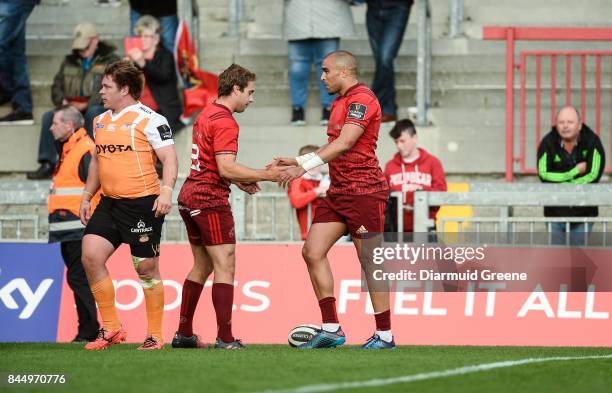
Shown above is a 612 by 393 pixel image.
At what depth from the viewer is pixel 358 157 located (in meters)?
9.77

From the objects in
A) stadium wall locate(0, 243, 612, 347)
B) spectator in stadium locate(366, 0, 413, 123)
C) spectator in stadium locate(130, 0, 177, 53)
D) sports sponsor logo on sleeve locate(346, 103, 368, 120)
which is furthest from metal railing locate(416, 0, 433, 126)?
sports sponsor logo on sleeve locate(346, 103, 368, 120)

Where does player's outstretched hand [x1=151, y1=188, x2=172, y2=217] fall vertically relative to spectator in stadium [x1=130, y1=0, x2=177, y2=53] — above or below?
below

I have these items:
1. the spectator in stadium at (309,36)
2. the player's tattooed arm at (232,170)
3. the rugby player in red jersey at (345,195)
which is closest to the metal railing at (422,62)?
the spectator in stadium at (309,36)

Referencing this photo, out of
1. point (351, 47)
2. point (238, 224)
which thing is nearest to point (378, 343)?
point (238, 224)

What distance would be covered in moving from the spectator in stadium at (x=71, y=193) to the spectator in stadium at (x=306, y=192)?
203 cm

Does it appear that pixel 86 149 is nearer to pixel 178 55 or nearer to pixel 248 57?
pixel 178 55

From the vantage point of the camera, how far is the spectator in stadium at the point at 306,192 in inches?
496

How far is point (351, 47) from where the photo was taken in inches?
661

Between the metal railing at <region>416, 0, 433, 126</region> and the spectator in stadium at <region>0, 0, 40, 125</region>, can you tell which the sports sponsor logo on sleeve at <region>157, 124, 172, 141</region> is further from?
the spectator in stadium at <region>0, 0, 40, 125</region>

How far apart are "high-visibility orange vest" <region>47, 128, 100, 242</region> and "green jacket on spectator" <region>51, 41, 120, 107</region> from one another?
133 inches

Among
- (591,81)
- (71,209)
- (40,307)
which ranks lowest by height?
(40,307)

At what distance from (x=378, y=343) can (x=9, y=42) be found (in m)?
7.70

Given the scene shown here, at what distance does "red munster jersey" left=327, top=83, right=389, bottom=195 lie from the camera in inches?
384

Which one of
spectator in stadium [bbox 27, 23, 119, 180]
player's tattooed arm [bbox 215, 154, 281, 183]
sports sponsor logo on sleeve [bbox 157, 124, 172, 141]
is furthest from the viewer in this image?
spectator in stadium [bbox 27, 23, 119, 180]
